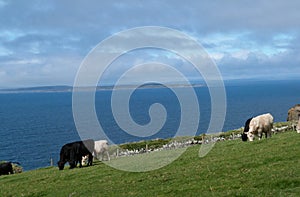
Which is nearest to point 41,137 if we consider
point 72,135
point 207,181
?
point 72,135

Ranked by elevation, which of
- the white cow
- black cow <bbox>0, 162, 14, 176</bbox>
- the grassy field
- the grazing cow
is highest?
the white cow

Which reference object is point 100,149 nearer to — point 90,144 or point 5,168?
point 90,144

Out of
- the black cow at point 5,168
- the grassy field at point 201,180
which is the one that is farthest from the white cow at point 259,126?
the black cow at point 5,168

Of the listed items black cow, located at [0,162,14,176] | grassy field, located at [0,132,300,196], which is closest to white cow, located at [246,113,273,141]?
grassy field, located at [0,132,300,196]

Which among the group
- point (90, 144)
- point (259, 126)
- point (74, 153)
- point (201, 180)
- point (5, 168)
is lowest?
point (5, 168)

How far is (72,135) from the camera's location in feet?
396

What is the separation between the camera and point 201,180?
55.2ft

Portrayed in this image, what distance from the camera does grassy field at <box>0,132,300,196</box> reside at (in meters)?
14.0

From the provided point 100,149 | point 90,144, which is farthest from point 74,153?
point 100,149

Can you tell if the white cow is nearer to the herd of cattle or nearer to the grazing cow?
the herd of cattle

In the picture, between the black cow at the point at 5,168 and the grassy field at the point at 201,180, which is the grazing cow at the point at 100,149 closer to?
the black cow at the point at 5,168

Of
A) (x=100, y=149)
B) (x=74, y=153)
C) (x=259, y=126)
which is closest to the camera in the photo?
(x=259, y=126)

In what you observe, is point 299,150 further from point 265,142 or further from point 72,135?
point 72,135

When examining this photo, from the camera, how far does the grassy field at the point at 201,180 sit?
45.8 feet
